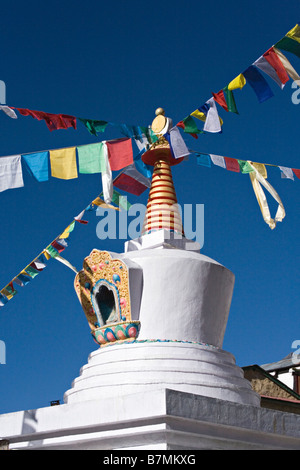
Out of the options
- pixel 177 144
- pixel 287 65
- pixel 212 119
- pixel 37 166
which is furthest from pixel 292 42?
pixel 37 166

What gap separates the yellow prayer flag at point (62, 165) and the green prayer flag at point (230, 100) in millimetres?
1947

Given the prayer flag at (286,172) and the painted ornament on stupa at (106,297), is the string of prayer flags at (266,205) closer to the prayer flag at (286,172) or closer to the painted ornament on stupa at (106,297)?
the prayer flag at (286,172)

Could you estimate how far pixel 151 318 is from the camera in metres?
7.61

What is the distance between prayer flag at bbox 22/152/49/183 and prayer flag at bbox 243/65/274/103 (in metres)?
2.54

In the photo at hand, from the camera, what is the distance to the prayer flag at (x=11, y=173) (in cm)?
719

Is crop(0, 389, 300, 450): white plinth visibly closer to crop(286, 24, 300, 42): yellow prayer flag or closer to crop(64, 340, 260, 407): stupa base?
crop(64, 340, 260, 407): stupa base

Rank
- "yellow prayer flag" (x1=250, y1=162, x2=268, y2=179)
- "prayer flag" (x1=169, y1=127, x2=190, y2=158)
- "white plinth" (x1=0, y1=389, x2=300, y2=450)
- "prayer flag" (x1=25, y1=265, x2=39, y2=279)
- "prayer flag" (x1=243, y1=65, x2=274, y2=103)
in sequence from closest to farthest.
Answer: "white plinth" (x1=0, y1=389, x2=300, y2=450) → "prayer flag" (x1=243, y1=65, x2=274, y2=103) → "prayer flag" (x1=169, y1=127, x2=190, y2=158) → "yellow prayer flag" (x1=250, y1=162, x2=268, y2=179) → "prayer flag" (x1=25, y1=265, x2=39, y2=279)

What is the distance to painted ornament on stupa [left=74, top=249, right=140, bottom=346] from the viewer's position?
7.62 m

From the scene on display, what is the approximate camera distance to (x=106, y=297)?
803 cm

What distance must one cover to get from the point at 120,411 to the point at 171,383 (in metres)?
0.67

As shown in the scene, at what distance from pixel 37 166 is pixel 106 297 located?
5.90 ft

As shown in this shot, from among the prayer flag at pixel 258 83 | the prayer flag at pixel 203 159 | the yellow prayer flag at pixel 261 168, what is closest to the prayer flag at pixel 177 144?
the prayer flag at pixel 203 159

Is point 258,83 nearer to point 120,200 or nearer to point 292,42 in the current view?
point 292,42

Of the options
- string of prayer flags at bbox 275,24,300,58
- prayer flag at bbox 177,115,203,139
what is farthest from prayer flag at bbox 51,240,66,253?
string of prayer flags at bbox 275,24,300,58
